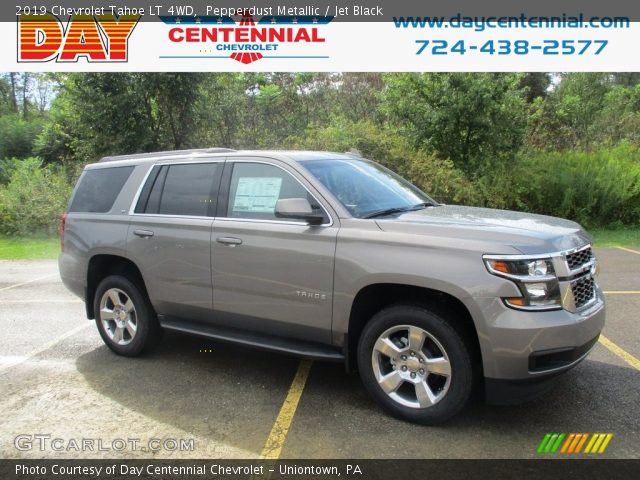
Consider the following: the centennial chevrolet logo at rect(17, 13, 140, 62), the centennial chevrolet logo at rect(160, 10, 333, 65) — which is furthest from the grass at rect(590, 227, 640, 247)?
the centennial chevrolet logo at rect(17, 13, 140, 62)

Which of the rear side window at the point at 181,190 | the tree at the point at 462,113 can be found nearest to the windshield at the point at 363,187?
the rear side window at the point at 181,190

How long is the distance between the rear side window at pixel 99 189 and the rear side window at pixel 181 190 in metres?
0.40

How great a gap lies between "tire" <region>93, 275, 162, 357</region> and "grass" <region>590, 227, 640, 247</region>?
35.4 feet

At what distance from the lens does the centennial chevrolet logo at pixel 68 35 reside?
1098cm

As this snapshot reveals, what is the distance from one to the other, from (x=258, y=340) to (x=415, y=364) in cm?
131

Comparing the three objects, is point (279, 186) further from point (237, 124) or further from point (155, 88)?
point (237, 124)

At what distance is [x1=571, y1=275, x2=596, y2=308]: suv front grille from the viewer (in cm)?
336

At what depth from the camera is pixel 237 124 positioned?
2078cm

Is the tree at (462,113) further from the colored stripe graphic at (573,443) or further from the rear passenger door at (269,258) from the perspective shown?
the colored stripe graphic at (573,443)

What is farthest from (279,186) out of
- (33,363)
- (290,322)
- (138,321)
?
(33,363)

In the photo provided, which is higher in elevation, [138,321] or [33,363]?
[138,321]

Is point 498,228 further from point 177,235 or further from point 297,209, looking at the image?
point 177,235

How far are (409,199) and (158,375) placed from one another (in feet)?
8.93

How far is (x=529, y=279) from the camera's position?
10.3ft
